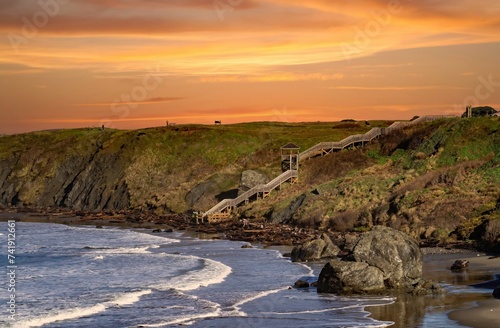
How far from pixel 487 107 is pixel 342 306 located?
67047mm

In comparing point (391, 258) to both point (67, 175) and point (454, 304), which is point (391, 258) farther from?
point (67, 175)

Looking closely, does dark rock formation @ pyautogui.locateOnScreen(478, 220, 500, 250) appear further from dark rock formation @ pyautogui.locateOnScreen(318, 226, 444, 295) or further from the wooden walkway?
the wooden walkway

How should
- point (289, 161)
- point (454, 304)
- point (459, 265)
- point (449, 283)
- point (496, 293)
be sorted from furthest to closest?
point (289, 161) → point (459, 265) → point (449, 283) → point (496, 293) → point (454, 304)

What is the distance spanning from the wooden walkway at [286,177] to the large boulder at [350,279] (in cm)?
4321

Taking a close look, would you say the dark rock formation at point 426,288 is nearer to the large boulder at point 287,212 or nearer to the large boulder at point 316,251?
the large boulder at point 316,251

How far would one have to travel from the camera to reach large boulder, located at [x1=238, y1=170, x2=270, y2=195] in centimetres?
8612

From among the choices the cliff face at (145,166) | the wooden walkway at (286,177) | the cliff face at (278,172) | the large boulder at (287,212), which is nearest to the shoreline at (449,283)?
the large boulder at (287,212)

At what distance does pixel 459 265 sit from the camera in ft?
134

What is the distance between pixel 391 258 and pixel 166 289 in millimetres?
11272

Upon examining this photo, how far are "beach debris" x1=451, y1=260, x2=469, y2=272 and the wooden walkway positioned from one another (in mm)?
40123

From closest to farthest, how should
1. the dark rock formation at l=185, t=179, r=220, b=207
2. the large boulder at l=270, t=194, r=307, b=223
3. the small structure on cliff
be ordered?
1. the large boulder at l=270, t=194, r=307, b=223
2. the small structure on cliff
3. the dark rock formation at l=185, t=179, r=220, b=207

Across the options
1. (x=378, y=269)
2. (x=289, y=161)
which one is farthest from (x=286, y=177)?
(x=378, y=269)

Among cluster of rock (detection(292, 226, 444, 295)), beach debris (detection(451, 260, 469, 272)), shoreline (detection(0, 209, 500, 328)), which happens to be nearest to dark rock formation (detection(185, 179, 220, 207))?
shoreline (detection(0, 209, 500, 328))

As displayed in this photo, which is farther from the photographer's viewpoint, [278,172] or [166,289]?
[278,172]
